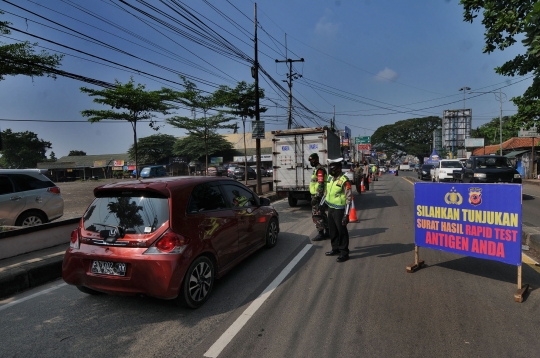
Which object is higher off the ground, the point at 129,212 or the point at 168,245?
the point at 129,212

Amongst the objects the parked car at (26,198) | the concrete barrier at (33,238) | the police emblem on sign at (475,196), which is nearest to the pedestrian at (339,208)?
the police emblem on sign at (475,196)

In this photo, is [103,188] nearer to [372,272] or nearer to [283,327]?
[283,327]

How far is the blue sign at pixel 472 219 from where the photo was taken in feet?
12.9

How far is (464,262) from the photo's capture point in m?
5.21

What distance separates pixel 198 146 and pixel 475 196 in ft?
150

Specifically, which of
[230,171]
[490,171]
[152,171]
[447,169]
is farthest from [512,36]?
[152,171]

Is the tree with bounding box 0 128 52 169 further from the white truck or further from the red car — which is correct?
the red car

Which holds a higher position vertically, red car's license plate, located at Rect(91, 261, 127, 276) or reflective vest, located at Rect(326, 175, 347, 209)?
reflective vest, located at Rect(326, 175, 347, 209)

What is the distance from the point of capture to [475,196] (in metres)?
4.28

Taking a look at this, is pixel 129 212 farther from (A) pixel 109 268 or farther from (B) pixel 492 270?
(B) pixel 492 270

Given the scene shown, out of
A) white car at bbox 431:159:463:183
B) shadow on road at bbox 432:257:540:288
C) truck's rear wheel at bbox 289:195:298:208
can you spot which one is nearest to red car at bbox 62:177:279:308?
shadow on road at bbox 432:257:540:288

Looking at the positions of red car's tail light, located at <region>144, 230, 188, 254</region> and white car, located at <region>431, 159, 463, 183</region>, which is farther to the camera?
white car, located at <region>431, 159, 463, 183</region>

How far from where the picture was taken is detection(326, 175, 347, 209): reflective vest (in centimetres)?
553

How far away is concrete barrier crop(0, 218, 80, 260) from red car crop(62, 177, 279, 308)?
2456 mm
